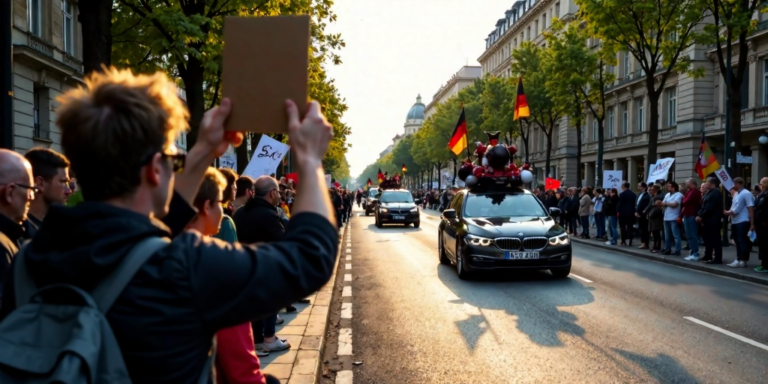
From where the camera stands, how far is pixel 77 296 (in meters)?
1.41

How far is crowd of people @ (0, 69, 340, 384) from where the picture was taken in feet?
4.65

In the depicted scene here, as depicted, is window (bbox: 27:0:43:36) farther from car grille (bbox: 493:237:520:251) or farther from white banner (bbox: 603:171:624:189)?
white banner (bbox: 603:171:624:189)

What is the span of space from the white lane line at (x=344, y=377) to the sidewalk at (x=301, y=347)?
187 mm

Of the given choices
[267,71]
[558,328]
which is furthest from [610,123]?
[267,71]

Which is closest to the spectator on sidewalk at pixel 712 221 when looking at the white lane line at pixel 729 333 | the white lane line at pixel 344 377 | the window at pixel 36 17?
the white lane line at pixel 729 333

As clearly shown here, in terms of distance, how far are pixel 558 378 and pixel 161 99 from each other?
190 inches

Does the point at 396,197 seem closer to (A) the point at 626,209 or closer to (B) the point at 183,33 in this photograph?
(A) the point at 626,209

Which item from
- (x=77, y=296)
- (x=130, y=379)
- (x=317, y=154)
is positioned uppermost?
(x=317, y=154)

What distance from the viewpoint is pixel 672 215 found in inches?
662

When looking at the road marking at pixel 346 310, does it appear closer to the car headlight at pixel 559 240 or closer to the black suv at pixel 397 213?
the car headlight at pixel 559 240

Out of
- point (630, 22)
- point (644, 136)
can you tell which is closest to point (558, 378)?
point (630, 22)

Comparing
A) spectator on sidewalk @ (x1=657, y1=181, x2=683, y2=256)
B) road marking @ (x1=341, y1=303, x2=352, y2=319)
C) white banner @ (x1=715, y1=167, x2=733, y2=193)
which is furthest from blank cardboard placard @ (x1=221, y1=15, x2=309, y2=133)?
white banner @ (x1=715, y1=167, x2=733, y2=193)

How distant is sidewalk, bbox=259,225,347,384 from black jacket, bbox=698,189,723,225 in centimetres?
994

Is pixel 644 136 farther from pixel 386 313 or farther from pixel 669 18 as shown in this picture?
pixel 386 313
